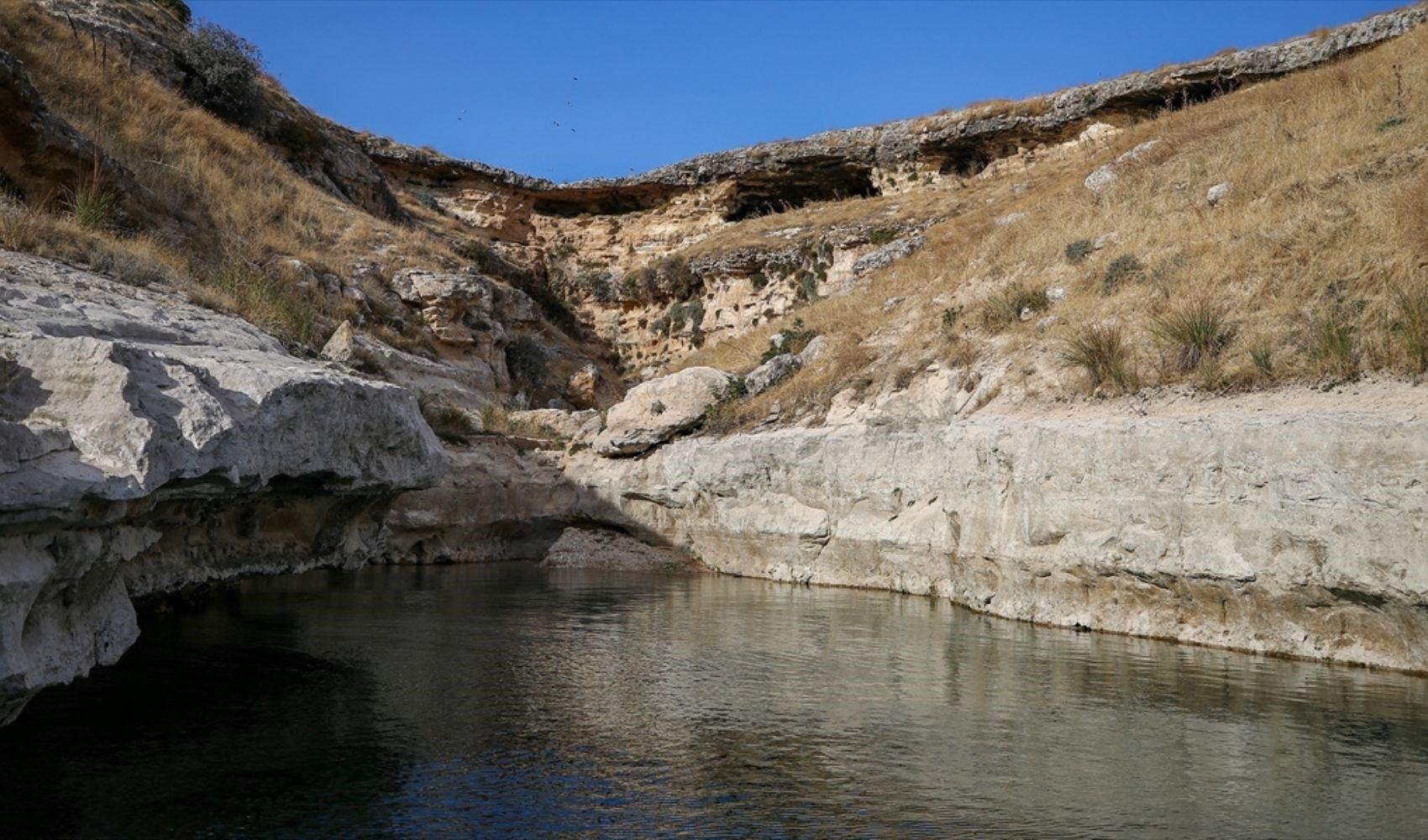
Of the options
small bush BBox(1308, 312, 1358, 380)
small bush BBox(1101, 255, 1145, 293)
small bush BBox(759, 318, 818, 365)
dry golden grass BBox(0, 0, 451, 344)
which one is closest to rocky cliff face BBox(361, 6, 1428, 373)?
small bush BBox(759, 318, 818, 365)

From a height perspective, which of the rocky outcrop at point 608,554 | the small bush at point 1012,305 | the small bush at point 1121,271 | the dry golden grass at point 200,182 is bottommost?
the rocky outcrop at point 608,554

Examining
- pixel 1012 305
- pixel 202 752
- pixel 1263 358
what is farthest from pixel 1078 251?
pixel 202 752

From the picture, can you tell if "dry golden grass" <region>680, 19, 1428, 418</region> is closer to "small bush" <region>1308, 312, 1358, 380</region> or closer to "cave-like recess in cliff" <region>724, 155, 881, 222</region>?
"small bush" <region>1308, 312, 1358, 380</region>

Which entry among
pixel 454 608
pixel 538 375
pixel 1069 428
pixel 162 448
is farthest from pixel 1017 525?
pixel 538 375

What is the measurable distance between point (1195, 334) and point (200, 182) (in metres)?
24.4

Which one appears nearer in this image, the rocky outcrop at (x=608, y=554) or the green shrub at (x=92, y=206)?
the green shrub at (x=92, y=206)

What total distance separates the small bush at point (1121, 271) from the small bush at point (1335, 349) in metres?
5.02

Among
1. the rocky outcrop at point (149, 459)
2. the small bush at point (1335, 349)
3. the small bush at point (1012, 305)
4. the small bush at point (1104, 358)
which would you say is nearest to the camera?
the rocky outcrop at point (149, 459)

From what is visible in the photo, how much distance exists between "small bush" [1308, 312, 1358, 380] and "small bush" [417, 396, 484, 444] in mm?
16479

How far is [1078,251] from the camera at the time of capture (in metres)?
20.5

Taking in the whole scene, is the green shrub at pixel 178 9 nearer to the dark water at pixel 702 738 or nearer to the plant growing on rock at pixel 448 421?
the plant growing on rock at pixel 448 421

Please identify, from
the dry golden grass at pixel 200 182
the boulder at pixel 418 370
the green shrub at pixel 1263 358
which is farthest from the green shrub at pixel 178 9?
the green shrub at pixel 1263 358

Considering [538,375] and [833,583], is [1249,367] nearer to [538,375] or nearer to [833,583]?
[833,583]

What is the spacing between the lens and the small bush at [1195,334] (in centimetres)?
1450
